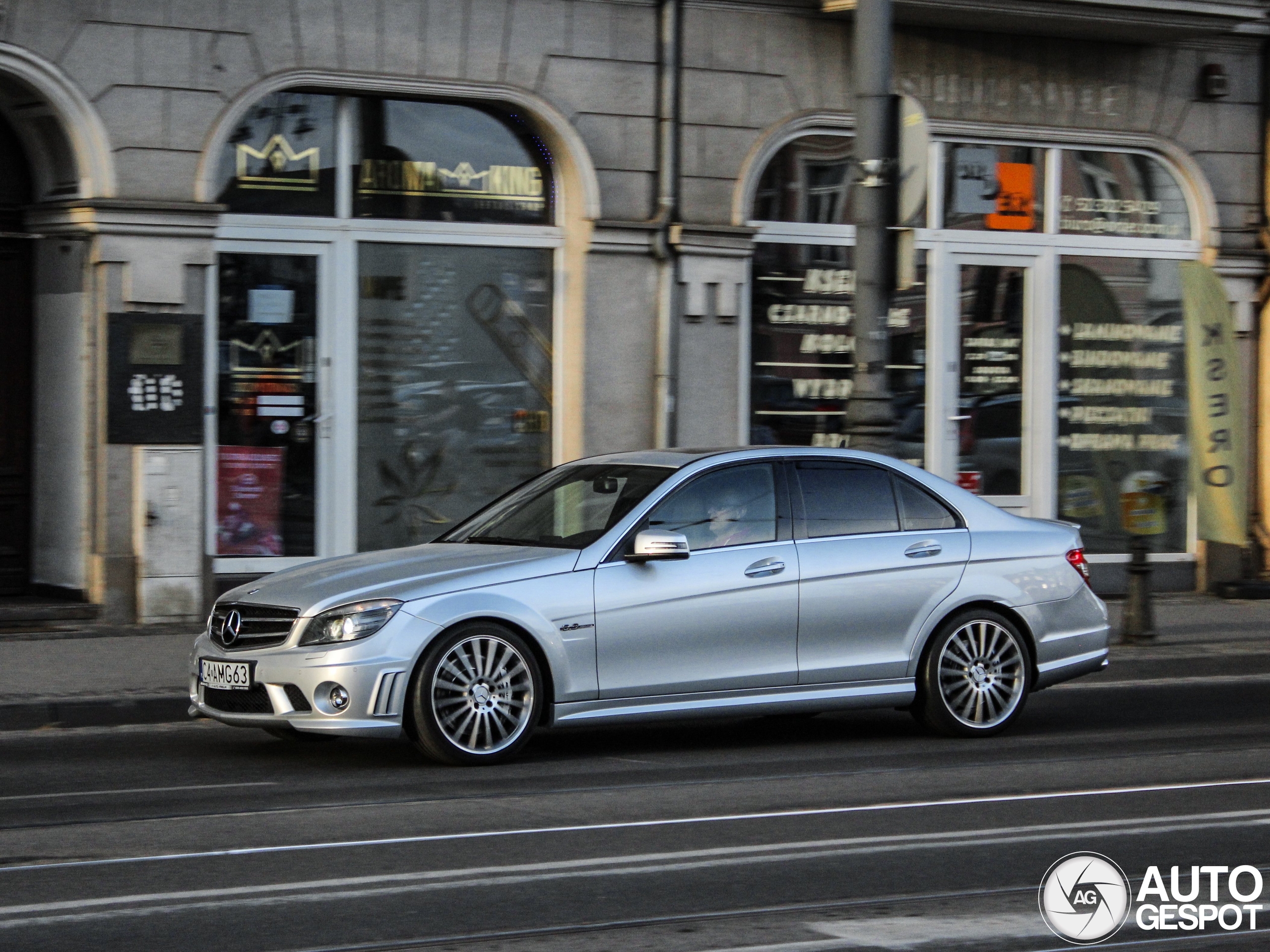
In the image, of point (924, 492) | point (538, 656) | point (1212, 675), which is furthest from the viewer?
point (1212, 675)

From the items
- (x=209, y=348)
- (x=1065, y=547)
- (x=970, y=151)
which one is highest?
(x=970, y=151)

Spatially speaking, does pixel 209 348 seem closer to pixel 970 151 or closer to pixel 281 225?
pixel 281 225

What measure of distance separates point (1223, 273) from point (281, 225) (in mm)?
8637

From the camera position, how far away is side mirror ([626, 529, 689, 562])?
27.1 ft

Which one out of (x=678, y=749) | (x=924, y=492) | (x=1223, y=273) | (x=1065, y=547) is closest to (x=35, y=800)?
(x=678, y=749)

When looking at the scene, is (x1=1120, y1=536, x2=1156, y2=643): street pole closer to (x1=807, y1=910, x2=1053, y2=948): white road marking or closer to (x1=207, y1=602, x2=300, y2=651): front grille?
(x1=207, y1=602, x2=300, y2=651): front grille

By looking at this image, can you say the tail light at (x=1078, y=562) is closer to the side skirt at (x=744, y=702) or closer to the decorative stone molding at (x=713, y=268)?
the side skirt at (x=744, y=702)

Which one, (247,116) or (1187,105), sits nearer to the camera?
(247,116)

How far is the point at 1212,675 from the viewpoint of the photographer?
1245 cm

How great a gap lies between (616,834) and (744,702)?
6.99ft

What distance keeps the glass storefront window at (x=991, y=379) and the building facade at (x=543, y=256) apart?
3 cm

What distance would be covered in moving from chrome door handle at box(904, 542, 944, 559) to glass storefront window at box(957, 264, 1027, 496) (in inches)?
286

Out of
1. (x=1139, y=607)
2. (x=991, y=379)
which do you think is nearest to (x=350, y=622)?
(x=1139, y=607)

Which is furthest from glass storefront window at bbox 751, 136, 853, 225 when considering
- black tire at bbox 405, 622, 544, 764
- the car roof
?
black tire at bbox 405, 622, 544, 764
